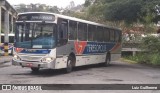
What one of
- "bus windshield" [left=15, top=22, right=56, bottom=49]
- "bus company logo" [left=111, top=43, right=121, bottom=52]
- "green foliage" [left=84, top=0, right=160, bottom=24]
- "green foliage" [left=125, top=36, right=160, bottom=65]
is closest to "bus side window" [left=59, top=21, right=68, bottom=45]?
"bus windshield" [left=15, top=22, right=56, bottom=49]

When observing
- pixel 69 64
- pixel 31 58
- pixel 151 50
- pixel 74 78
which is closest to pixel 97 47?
pixel 69 64

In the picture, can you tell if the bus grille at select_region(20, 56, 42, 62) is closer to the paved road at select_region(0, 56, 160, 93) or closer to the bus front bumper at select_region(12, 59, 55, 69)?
the bus front bumper at select_region(12, 59, 55, 69)

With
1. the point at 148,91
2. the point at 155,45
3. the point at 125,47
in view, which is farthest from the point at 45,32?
the point at 125,47

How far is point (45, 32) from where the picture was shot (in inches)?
742

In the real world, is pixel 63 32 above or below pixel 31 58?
above

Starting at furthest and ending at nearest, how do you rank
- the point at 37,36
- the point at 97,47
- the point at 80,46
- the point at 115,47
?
1. the point at 115,47
2. the point at 97,47
3. the point at 80,46
4. the point at 37,36

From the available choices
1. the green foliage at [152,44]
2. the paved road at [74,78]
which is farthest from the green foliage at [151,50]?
the paved road at [74,78]

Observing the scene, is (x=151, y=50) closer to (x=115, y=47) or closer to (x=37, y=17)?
(x=115, y=47)

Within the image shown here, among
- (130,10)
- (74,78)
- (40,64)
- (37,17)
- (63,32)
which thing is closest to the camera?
(74,78)

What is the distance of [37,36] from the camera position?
61.9ft

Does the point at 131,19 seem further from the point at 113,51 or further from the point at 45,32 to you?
the point at 45,32

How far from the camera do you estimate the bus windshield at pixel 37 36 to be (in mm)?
18719

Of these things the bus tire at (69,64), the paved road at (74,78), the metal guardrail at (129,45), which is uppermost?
the metal guardrail at (129,45)

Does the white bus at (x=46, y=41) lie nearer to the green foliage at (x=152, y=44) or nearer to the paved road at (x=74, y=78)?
the paved road at (x=74, y=78)
